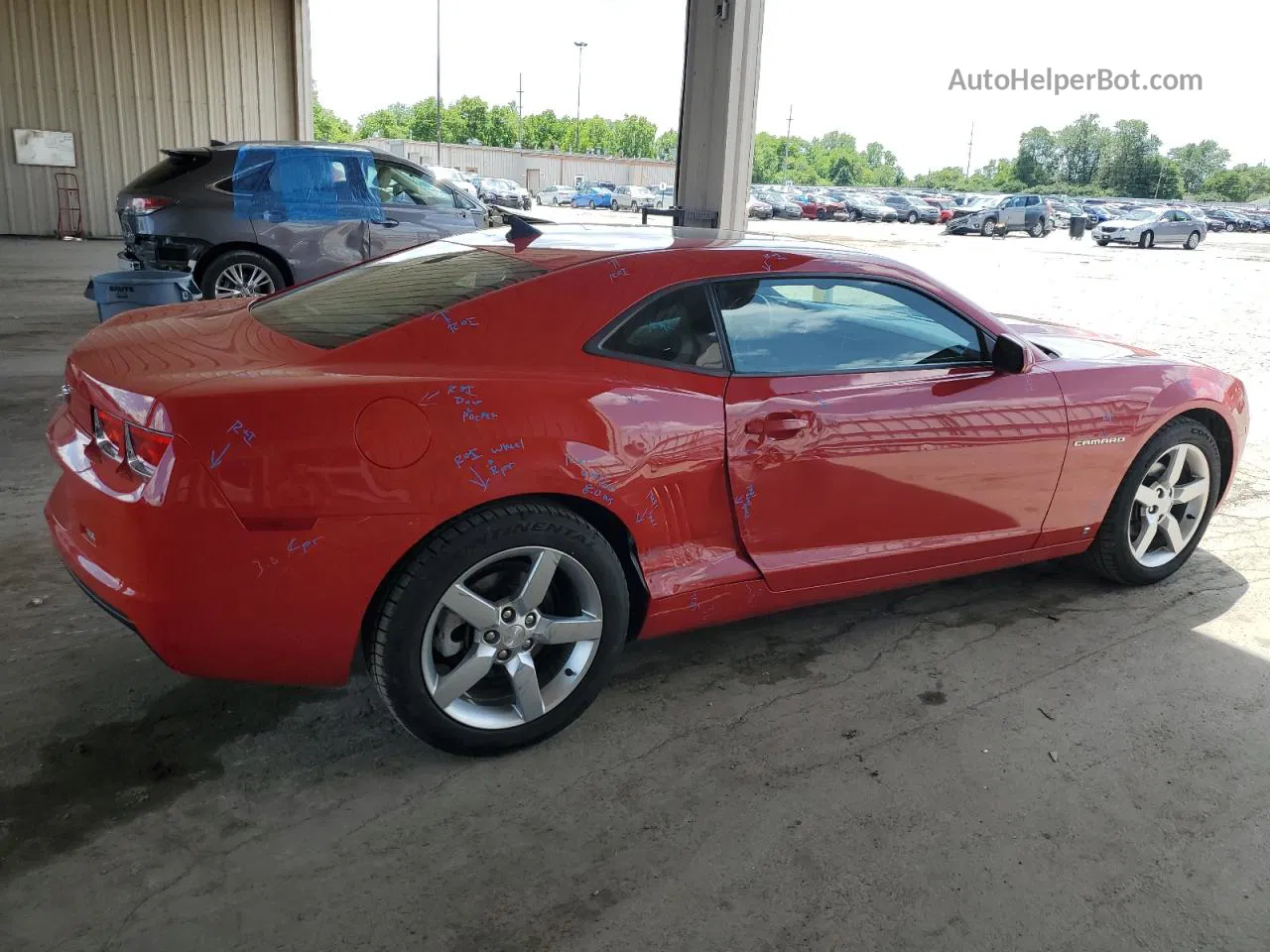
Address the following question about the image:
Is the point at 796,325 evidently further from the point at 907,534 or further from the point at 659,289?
the point at 907,534

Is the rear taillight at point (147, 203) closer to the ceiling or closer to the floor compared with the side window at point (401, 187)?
closer to the floor

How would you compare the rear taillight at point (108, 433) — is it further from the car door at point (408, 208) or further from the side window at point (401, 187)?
the side window at point (401, 187)

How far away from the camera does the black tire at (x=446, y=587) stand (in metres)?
2.46

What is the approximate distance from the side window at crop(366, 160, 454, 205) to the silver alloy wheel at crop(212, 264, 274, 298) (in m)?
1.34

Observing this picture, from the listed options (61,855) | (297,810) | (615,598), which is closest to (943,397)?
(615,598)

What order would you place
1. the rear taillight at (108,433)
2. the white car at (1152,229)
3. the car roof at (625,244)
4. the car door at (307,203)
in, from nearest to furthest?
the rear taillight at (108,433) < the car roof at (625,244) < the car door at (307,203) < the white car at (1152,229)

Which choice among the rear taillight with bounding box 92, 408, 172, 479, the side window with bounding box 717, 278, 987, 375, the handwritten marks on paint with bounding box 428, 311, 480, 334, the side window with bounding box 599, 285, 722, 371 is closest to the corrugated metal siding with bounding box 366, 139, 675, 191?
the side window with bounding box 717, 278, 987, 375

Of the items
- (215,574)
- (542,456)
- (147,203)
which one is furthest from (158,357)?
(147,203)

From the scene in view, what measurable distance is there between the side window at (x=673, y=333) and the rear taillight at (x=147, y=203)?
24.6 feet

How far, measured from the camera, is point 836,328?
327 centimetres

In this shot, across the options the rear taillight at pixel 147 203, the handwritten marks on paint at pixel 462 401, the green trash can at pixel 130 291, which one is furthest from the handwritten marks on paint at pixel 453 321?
the rear taillight at pixel 147 203

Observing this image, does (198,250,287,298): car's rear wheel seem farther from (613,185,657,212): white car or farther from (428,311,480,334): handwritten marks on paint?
(613,185,657,212): white car

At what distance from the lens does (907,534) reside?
331cm

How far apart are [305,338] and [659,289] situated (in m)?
1.01
